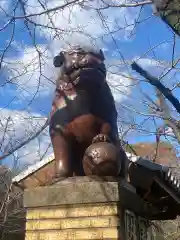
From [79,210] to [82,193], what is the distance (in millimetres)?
162

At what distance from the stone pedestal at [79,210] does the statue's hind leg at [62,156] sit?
0.76ft

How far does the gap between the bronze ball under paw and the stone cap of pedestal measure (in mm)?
81

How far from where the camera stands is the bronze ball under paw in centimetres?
408

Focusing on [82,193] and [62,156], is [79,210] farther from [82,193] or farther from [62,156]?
[62,156]

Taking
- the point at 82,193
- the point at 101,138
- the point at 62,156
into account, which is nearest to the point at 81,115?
the point at 101,138

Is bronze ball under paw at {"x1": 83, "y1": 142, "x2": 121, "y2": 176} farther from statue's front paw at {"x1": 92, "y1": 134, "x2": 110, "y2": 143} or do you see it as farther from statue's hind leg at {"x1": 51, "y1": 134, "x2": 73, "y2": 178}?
statue's hind leg at {"x1": 51, "y1": 134, "x2": 73, "y2": 178}

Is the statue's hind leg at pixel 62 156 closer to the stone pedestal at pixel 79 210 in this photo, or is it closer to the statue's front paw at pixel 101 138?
the stone pedestal at pixel 79 210

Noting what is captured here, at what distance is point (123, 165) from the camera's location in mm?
4430

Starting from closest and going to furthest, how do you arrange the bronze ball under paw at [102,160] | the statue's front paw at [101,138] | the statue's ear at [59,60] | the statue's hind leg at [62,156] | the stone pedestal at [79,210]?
1. the stone pedestal at [79,210]
2. the bronze ball under paw at [102,160]
3. the statue's front paw at [101,138]
4. the statue's hind leg at [62,156]
5. the statue's ear at [59,60]

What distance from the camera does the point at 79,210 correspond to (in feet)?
12.8

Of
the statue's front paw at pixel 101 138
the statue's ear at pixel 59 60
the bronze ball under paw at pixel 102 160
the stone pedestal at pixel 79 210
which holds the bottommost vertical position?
the stone pedestal at pixel 79 210

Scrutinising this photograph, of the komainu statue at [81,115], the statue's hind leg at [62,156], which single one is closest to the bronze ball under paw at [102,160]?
the komainu statue at [81,115]

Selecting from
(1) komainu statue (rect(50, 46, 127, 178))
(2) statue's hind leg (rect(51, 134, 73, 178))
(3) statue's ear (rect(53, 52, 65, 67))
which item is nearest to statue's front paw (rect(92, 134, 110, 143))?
(1) komainu statue (rect(50, 46, 127, 178))

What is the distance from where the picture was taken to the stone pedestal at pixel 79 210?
3.82 m
